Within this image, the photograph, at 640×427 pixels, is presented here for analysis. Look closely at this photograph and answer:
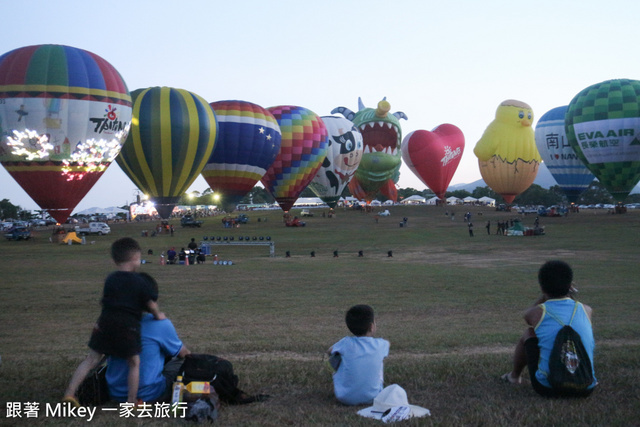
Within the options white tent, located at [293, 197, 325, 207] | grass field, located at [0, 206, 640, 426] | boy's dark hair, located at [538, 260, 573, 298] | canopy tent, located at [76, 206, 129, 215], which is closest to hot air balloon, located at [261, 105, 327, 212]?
grass field, located at [0, 206, 640, 426]

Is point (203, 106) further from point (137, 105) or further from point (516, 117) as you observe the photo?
point (516, 117)

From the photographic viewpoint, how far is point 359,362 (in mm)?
5137

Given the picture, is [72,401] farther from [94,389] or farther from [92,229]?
[92,229]

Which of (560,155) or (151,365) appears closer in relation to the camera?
(151,365)

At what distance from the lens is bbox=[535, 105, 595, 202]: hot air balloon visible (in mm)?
61438

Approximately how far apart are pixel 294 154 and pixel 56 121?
24059 mm

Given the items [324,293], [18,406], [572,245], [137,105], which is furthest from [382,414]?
[137,105]

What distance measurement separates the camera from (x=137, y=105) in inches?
1572

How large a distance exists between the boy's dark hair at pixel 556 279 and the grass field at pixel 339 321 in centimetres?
96

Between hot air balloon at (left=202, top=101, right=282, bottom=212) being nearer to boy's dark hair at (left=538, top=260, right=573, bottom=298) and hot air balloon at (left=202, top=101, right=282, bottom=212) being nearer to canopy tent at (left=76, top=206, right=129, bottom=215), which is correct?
boy's dark hair at (left=538, top=260, right=573, bottom=298)

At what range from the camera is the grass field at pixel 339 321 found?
5.04 meters

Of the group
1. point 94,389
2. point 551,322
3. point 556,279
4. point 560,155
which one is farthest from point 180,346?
point 560,155

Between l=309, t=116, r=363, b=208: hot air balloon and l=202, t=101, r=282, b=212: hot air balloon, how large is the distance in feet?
40.6

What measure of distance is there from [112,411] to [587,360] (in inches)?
164
